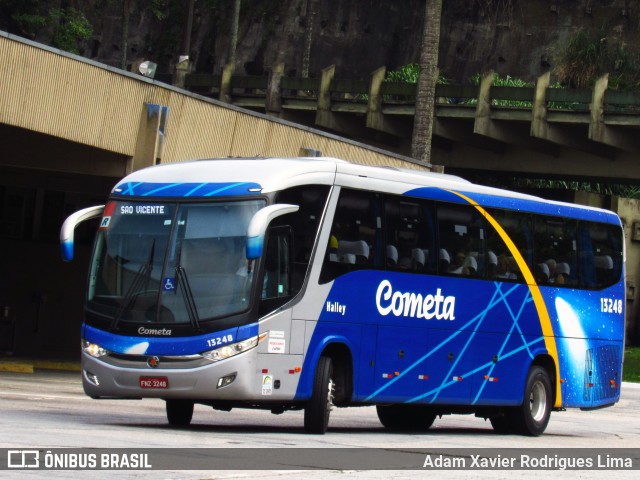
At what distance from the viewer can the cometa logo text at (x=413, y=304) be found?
59.9 ft

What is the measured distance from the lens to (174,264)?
1658 centimetres

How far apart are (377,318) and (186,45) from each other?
145ft

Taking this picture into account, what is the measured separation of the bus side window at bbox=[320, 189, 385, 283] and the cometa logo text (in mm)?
399

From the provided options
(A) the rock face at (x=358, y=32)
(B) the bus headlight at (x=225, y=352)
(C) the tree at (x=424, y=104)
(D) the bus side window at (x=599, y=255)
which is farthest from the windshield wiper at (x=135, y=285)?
(A) the rock face at (x=358, y=32)

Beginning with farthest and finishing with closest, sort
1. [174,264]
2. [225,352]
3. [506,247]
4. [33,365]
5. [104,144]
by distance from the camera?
1. [33,365]
2. [104,144]
3. [506,247]
4. [174,264]
5. [225,352]

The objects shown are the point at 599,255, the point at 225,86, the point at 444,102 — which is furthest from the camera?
the point at 225,86

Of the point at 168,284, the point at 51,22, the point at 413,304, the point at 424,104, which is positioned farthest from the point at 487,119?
the point at 168,284

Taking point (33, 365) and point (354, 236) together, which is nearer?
point (354, 236)

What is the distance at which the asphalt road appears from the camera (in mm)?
12914

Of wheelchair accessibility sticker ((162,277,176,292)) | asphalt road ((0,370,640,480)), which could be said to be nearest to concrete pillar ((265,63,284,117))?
asphalt road ((0,370,640,480))

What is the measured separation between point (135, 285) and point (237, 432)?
2179 millimetres

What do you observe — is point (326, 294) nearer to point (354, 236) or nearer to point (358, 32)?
point (354, 236)

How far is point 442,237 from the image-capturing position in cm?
1923

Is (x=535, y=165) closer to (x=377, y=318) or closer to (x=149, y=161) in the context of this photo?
(x=149, y=161)
